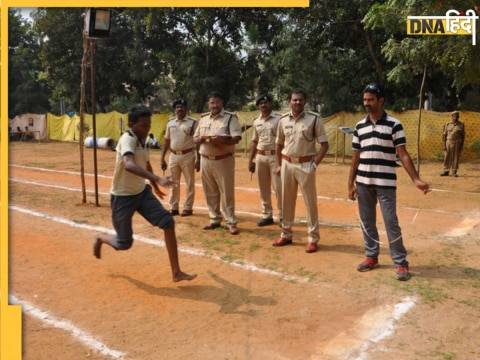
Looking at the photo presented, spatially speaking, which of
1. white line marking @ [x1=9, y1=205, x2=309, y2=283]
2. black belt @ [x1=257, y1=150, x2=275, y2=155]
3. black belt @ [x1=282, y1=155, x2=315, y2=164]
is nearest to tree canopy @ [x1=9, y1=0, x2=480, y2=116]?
black belt @ [x1=257, y1=150, x2=275, y2=155]

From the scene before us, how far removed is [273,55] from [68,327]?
20.9m

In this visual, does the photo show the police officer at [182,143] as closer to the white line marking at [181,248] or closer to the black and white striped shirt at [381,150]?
the white line marking at [181,248]

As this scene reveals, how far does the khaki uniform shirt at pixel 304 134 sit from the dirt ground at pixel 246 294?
1.28 m

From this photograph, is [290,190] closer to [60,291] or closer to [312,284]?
[312,284]

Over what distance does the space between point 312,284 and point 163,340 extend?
1.76 meters

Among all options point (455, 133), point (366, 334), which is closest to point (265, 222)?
point (366, 334)

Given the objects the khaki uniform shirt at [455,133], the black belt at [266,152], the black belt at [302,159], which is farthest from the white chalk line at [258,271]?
the khaki uniform shirt at [455,133]

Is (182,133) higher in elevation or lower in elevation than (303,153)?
higher

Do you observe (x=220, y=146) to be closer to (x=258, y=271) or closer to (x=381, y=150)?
(x=258, y=271)

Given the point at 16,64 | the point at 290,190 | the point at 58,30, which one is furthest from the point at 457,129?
the point at 16,64

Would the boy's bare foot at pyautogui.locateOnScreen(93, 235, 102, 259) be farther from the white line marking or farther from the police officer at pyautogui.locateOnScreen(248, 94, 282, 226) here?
the police officer at pyautogui.locateOnScreen(248, 94, 282, 226)

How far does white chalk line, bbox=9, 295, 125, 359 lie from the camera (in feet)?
11.4

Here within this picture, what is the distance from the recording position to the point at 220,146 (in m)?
6.79

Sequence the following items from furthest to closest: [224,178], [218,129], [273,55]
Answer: [273,55] < [224,178] < [218,129]
